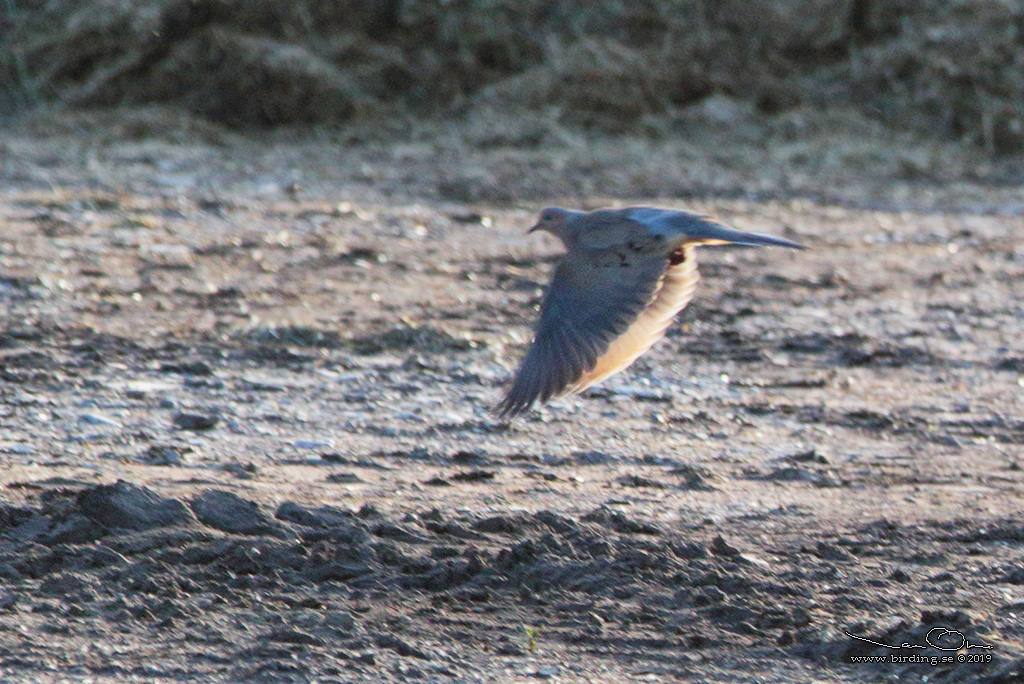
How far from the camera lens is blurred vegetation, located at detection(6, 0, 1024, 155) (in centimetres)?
1087

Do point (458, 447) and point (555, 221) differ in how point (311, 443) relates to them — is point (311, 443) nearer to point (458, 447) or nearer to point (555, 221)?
point (458, 447)

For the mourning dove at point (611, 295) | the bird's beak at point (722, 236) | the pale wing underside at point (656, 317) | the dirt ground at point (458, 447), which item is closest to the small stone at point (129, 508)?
the dirt ground at point (458, 447)

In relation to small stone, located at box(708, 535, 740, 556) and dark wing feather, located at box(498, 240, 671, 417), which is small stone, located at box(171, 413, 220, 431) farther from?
small stone, located at box(708, 535, 740, 556)

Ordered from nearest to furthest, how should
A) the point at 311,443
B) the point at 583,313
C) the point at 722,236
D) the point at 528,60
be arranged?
the point at 583,313, the point at 722,236, the point at 311,443, the point at 528,60

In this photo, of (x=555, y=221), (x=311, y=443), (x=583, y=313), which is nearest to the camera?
(x=583, y=313)

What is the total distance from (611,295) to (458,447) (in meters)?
0.80

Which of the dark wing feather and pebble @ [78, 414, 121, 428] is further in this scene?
pebble @ [78, 414, 121, 428]

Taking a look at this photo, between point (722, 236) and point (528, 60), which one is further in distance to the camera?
point (528, 60)

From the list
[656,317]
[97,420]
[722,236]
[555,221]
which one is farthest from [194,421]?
[722,236]

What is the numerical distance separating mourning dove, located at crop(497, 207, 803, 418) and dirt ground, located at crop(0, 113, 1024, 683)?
1.22ft

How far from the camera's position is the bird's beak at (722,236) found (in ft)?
15.8

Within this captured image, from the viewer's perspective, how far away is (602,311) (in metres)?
4.75

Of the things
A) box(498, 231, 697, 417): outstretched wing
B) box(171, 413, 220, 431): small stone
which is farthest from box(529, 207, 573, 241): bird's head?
box(171, 413, 220, 431): small stone

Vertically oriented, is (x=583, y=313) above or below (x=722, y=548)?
above
